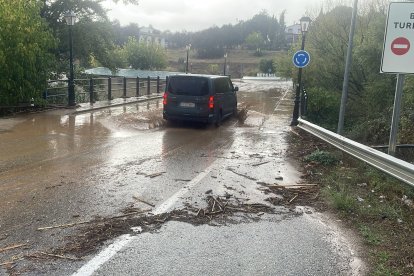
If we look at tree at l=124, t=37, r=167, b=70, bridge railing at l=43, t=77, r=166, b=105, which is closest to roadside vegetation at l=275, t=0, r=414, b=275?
bridge railing at l=43, t=77, r=166, b=105

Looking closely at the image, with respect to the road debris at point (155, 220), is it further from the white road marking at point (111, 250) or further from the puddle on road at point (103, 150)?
the puddle on road at point (103, 150)

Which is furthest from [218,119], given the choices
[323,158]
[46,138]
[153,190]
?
[153,190]

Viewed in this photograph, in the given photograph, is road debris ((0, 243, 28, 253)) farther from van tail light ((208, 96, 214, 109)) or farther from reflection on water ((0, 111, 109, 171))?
van tail light ((208, 96, 214, 109))

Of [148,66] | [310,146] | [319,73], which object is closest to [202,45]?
[148,66]

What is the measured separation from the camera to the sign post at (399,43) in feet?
23.1

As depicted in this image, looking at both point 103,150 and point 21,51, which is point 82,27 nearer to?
point 21,51

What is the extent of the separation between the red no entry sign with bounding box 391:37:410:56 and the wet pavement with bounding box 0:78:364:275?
281 cm

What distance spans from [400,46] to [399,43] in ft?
0.17

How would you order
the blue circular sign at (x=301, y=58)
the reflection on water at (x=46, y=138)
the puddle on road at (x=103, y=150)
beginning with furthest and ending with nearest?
1. the blue circular sign at (x=301, y=58)
2. the reflection on water at (x=46, y=138)
3. the puddle on road at (x=103, y=150)

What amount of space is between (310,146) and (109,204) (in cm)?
682

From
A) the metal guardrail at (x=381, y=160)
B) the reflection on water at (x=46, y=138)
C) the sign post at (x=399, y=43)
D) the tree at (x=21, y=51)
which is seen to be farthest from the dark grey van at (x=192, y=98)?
the sign post at (x=399, y=43)

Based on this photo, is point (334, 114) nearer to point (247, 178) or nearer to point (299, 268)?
point (247, 178)

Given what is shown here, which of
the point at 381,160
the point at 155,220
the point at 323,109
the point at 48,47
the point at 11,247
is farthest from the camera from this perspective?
the point at 323,109

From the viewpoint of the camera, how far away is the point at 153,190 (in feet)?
22.6
